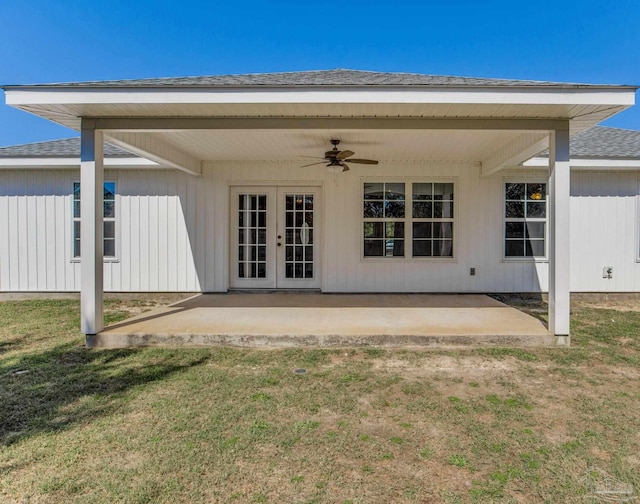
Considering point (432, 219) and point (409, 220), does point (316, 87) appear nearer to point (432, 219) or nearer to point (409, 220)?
point (409, 220)

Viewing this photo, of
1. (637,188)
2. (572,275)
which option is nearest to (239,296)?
(572,275)

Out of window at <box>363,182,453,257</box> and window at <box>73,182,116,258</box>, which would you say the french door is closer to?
window at <box>363,182,453,257</box>

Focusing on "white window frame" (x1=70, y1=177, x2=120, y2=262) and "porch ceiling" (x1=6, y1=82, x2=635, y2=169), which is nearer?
"porch ceiling" (x1=6, y1=82, x2=635, y2=169)

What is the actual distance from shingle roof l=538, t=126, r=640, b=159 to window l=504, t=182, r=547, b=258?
0.76m

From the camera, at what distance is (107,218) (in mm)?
7145

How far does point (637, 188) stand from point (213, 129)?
7942 mm

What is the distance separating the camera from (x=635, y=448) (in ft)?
7.30

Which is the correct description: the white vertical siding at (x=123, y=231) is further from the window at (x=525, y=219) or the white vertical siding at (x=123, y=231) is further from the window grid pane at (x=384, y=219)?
the window at (x=525, y=219)

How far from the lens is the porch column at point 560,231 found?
413 centimetres

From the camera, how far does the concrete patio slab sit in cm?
422

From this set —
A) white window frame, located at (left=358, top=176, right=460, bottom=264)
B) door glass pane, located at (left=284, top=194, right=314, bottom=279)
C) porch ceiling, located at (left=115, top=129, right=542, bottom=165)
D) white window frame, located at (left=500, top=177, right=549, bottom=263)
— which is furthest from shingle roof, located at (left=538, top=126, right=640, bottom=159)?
door glass pane, located at (left=284, top=194, right=314, bottom=279)

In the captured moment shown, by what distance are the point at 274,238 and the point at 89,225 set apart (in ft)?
11.5

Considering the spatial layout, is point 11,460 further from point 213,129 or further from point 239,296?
point 239,296

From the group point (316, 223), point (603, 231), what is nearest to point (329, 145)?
point (316, 223)
